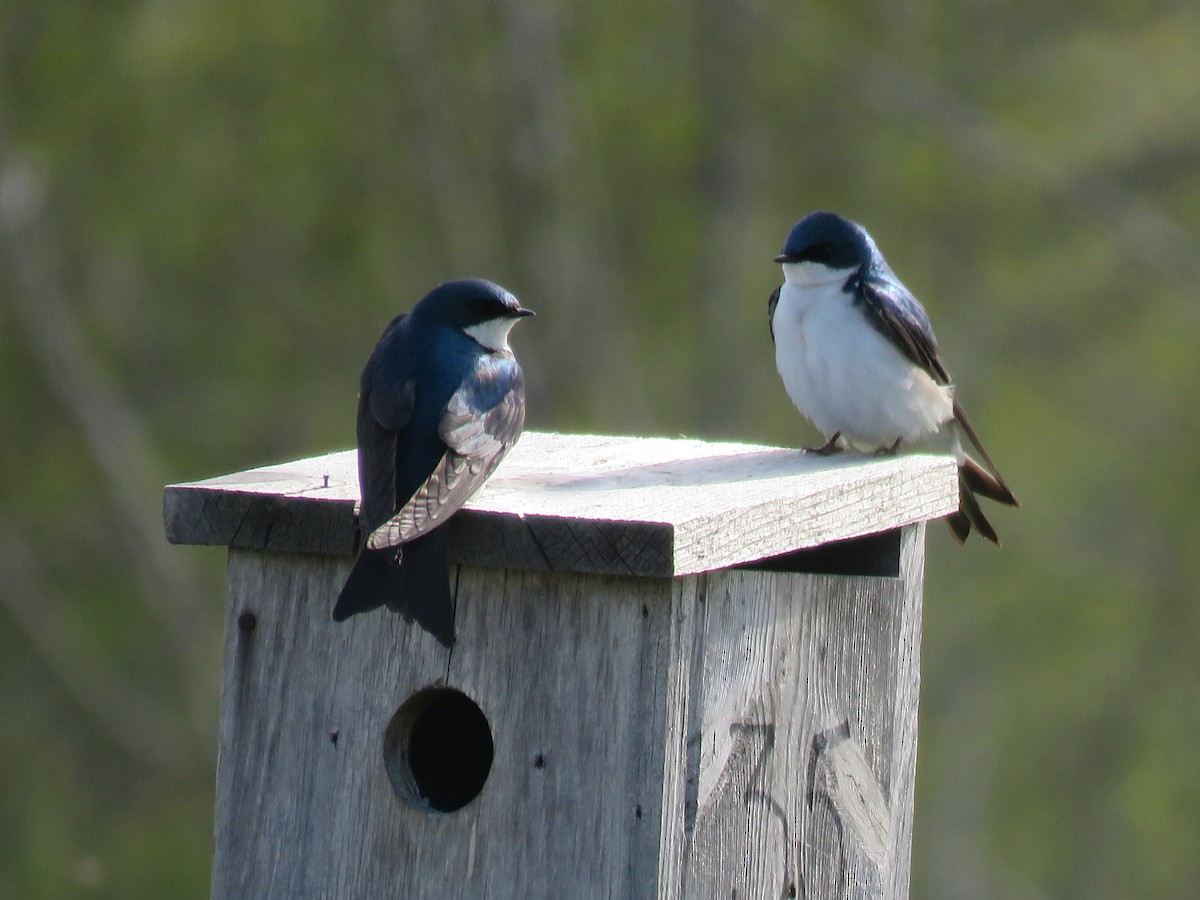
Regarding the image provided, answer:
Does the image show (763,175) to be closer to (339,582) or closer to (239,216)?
(239,216)

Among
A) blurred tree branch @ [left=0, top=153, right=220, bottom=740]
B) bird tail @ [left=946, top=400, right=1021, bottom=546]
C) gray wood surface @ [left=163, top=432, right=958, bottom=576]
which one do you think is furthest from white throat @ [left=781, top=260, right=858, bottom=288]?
blurred tree branch @ [left=0, top=153, right=220, bottom=740]

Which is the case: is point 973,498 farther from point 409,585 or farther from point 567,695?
point 409,585

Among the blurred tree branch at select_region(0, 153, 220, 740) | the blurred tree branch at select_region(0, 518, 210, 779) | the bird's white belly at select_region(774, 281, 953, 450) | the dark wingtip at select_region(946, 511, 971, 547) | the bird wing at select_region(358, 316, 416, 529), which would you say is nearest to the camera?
the bird wing at select_region(358, 316, 416, 529)

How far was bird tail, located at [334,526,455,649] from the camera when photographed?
178 cm

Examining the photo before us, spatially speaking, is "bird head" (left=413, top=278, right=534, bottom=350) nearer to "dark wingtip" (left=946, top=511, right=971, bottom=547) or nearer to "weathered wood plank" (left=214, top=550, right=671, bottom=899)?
"weathered wood plank" (left=214, top=550, right=671, bottom=899)

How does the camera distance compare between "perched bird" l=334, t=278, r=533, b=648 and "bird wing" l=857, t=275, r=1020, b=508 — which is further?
"bird wing" l=857, t=275, r=1020, b=508

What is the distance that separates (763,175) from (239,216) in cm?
248

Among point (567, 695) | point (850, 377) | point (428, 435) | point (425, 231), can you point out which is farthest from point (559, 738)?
point (425, 231)

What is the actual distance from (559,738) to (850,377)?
1.10 metres

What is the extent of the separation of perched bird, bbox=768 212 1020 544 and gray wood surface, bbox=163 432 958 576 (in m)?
0.47

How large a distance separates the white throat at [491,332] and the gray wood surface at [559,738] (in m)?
0.37

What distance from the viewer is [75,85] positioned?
650 cm

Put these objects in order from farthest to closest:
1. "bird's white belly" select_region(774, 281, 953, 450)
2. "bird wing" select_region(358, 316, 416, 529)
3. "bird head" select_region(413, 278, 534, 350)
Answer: "bird's white belly" select_region(774, 281, 953, 450)
"bird head" select_region(413, 278, 534, 350)
"bird wing" select_region(358, 316, 416, 529)

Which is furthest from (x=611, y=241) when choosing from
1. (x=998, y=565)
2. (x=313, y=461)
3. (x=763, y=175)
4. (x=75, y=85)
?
(x=313, y=461)
